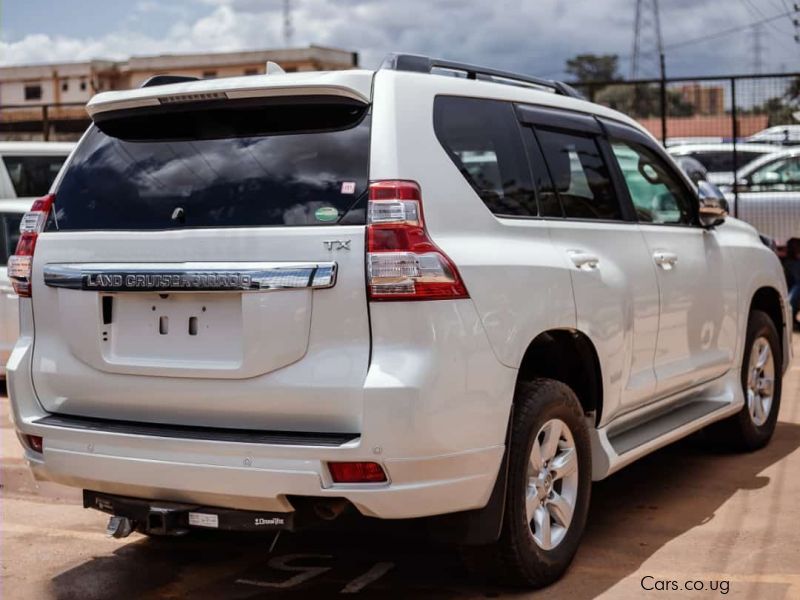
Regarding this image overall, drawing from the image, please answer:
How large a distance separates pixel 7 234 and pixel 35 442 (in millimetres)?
5828

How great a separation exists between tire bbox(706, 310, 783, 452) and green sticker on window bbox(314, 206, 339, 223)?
359 cm

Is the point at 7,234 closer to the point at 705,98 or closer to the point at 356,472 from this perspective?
the point at 356,472

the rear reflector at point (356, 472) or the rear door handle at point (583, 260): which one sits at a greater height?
the rear door handle at point (583, 260)

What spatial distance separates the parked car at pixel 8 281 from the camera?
966cm

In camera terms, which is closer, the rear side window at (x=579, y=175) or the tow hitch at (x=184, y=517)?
the tow hitch at (x=184, y=517)

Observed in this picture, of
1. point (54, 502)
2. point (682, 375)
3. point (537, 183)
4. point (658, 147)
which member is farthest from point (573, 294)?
point (54, 502)

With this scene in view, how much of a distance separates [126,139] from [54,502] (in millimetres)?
2587

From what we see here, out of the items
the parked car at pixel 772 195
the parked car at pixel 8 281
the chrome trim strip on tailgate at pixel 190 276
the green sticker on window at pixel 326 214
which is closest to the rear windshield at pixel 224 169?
the green sticker on window at pixel 326 214

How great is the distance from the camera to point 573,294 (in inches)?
185

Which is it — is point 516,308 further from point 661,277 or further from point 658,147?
point 658,147

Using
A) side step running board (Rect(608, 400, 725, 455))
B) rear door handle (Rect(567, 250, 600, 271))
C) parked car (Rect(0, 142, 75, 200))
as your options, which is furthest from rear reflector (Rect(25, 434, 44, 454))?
parked car (Rect(0, 142, 75, 200))

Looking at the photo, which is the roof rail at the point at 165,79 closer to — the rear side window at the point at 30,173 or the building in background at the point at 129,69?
the rear side window at the point at 30,173

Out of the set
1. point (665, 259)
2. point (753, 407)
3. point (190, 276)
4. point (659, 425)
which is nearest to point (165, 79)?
point (190, 276)

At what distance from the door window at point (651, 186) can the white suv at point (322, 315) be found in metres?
0.88
